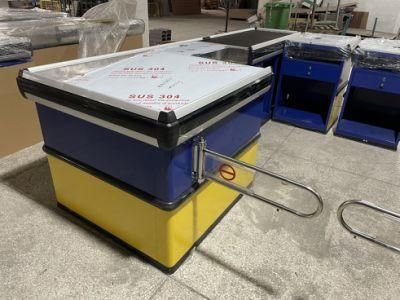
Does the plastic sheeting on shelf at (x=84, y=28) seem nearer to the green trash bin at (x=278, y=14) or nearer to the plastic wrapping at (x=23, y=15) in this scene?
the plastic wrapping at (x=23, y=15)

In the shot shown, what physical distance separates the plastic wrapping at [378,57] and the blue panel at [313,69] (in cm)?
16

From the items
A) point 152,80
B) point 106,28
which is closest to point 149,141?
point 152,80

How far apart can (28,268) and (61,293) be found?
8.9 inches

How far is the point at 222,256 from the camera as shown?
1.47 metres

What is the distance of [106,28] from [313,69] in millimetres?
1827

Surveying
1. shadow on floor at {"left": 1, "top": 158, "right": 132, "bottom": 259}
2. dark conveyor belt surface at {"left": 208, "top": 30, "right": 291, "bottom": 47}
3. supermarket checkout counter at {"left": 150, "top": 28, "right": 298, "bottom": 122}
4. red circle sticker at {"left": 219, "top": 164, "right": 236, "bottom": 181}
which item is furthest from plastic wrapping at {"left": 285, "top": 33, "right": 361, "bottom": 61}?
shadow on floor at {"left": 1, "top": 158, "right": 132, "bottom": 259}

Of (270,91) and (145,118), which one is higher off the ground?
(145,118)

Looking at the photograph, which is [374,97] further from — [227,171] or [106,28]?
[106,28]

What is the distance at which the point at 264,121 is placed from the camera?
3.00 metres

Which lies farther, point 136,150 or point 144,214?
point 144,214

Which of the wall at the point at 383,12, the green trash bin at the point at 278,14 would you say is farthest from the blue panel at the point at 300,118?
the wall at the point at 383,12

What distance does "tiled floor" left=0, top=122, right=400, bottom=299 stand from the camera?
130 centimetres

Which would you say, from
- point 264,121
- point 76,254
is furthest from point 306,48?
point 76,254

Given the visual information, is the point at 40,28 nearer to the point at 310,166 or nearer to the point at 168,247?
the point at 168,247
